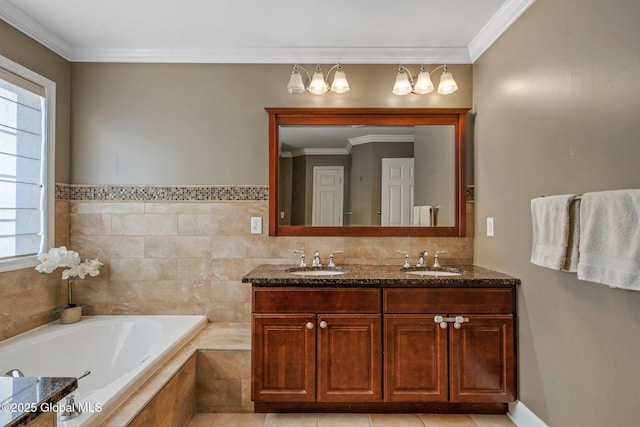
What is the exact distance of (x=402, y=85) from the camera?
8.03 ft

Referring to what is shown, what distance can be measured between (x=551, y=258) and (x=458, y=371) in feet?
2.80

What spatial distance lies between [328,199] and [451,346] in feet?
4.09

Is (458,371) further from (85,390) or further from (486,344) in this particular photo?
→ (85,390)

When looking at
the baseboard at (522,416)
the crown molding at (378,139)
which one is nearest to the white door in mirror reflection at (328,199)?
the crown molding at (378,139)

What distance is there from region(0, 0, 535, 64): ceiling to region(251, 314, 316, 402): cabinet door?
1.82 m

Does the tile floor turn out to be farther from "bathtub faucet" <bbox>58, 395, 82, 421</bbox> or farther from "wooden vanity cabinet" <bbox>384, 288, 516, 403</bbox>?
"bathtub faucet" <bbox>58, 395, 82, 421</bbox>

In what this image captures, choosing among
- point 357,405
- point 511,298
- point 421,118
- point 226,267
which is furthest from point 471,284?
point 226,267

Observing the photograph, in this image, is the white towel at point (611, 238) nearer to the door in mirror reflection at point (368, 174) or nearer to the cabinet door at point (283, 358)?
the door in mirror reflection at point (368, 174)

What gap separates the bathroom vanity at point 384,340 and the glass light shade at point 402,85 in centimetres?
131

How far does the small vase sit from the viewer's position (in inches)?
93.3

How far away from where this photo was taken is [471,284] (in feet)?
6.59

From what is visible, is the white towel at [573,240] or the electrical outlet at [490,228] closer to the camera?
the white towel at [573,240]

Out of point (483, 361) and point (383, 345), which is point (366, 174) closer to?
point (383, 345)

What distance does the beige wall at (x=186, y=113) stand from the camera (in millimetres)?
2598
